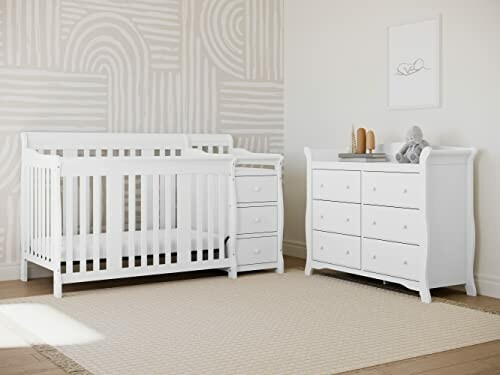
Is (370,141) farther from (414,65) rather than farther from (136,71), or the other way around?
(136,71)

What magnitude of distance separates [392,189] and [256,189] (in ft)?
2.96

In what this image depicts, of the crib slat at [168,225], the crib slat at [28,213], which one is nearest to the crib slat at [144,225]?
the crib slat at [168,225]

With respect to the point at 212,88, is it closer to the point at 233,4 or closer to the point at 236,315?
the point at 233,4

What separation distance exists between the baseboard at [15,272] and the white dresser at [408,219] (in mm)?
1716

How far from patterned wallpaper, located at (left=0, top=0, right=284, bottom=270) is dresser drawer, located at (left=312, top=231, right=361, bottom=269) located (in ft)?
3.72

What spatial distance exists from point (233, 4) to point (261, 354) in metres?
2.99

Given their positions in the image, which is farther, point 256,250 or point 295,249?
point 295,249

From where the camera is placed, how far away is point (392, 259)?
3.56 metres

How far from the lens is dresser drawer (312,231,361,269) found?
149 inches

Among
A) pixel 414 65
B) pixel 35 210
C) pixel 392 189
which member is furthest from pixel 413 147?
pixel 35 210

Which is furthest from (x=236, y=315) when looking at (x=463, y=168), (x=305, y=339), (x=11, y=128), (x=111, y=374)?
(x=11, y=128)

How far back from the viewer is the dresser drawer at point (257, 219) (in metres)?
A: 4.09

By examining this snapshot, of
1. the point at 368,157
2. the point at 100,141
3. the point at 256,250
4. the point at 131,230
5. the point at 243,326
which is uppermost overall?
the point at 100,141

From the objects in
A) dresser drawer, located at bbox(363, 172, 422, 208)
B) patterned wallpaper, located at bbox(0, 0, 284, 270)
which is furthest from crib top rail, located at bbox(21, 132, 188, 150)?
dresser drawer, located at bbox(363, 172, 422, 208)
